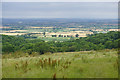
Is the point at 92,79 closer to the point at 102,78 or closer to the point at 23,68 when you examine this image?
the point at 102,78

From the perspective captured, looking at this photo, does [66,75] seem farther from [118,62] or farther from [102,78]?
[118,62]

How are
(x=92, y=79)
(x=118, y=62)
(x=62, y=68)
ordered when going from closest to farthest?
1. (x=92, y=79)
2. (x=62, y=68)
3. (x=118, y=62)

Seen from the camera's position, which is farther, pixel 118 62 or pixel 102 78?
pixel 118 62

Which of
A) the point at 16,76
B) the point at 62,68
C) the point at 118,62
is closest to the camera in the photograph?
Answer: the point at 16,76

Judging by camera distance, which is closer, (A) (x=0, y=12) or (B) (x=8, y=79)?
(B) (x=8, y=79)

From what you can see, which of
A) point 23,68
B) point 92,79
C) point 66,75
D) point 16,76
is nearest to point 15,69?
point 23,68

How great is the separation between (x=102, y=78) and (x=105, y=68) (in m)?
0.70

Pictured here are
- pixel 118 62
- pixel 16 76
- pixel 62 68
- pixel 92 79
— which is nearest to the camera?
pixel 92 79

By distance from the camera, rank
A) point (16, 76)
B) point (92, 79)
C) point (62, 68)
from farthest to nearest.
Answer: point (62, 68)
point (16, 76)
point (92, 79)

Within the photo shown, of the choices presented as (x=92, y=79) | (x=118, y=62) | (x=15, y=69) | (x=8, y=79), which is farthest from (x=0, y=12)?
(x=118, y=62)

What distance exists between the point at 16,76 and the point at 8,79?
232 millimetres

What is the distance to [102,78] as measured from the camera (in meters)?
4.37

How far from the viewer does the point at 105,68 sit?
16.4 feet

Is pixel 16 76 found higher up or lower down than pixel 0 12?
lower down
